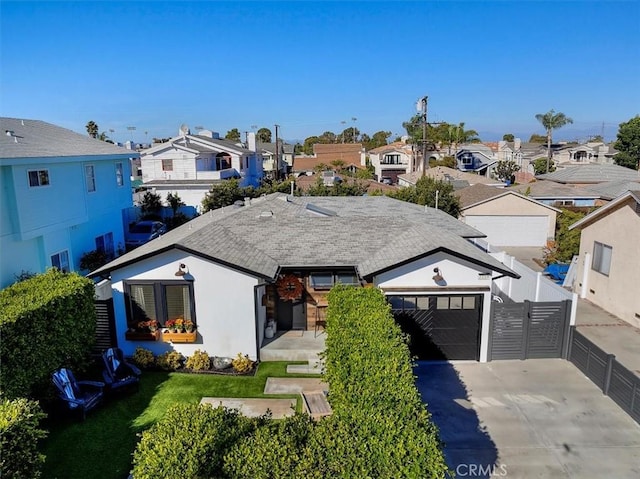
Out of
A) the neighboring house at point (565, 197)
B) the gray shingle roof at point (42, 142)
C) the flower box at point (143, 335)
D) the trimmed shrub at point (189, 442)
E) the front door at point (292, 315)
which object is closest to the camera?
the trimmed shrub at point (189, 442)

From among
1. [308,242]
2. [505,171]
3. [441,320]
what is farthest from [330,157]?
[441,320]

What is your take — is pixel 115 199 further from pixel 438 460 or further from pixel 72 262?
pixel 438 460

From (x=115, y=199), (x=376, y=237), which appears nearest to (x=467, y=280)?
(x=376, y=237)

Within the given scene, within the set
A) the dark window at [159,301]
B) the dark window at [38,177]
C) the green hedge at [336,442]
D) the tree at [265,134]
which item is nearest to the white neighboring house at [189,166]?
the dark window at [38,177]

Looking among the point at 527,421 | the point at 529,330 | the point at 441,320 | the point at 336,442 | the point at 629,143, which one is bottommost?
the point at 527,421

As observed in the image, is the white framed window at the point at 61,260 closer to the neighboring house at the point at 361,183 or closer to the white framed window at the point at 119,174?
the white framed window at the point at 119,174

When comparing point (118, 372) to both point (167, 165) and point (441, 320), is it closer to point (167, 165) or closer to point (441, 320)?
point (441, 320)
